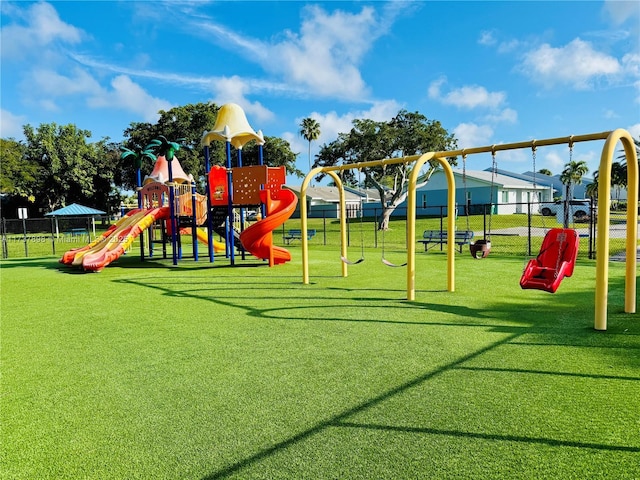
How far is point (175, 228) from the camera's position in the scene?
14766 mm

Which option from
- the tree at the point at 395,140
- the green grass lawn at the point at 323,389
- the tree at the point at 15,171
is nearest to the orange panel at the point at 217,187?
the green grass lawn at the point at 323,389

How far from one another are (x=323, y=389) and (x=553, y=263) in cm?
514

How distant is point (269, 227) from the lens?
42.3ft

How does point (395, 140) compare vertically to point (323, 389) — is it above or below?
above

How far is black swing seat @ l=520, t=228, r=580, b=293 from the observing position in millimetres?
6410

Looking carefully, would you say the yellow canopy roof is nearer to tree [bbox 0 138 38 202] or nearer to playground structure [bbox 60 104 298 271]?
playground structure [bbox 60 104 298 271]

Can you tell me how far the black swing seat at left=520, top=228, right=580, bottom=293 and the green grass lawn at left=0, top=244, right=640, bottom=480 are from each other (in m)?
0.48

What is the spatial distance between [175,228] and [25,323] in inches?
327

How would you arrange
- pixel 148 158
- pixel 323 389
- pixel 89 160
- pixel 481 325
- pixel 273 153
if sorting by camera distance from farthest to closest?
pixel 89 160, pixel 273 153, pixel 148 158, pixel 481 325, pixel 323 389

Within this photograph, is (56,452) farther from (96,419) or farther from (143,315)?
(143,315)

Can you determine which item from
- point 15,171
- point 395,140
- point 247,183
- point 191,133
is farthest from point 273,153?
point 247,183

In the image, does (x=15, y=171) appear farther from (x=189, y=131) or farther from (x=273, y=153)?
(x=273, y=153)

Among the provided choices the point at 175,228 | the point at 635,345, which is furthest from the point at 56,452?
the point at 175,228

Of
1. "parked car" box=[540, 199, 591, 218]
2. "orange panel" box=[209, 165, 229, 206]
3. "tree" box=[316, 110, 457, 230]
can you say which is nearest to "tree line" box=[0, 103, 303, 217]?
"tree" box=[316, 110, 457, 230]
